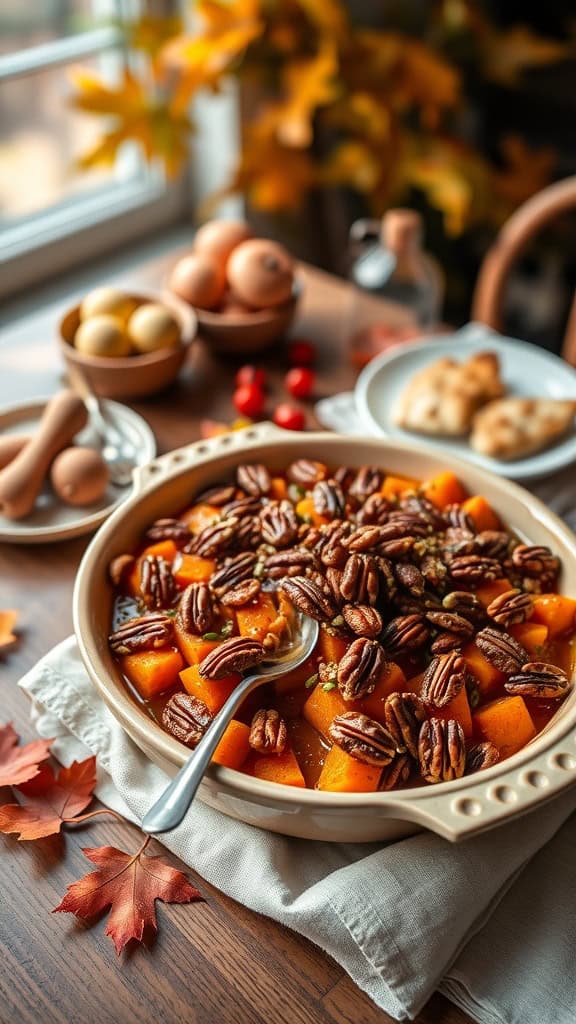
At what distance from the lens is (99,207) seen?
2.39 metres

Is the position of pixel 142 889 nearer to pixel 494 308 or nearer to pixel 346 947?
pixel 346 947

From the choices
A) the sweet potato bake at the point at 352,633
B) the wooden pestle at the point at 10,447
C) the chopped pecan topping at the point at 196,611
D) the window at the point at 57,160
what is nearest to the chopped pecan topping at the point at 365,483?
the sweet potato bake at the point at 352,633

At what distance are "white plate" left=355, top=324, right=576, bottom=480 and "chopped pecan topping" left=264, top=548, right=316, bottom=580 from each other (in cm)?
39

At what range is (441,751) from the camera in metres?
0.86

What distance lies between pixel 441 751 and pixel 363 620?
16 cm

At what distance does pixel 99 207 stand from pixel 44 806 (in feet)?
5.98

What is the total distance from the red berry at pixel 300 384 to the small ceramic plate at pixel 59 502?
26cm

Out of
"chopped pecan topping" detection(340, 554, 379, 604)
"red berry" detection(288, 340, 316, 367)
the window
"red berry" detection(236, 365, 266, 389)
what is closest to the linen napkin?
"chopped pecan topping" detection(340, 554, 379, 604)

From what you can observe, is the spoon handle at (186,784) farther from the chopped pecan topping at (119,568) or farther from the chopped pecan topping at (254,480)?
the chopped pecan topping at (254,480)

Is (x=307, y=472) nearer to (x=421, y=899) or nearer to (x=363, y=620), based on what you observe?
(x=363, y=620)

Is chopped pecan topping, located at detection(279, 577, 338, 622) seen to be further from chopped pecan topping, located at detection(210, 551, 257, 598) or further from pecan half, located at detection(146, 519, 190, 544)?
pecan half, located at detection(146, 519, 190, 544)

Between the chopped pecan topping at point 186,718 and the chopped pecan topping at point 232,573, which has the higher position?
the chopped pecan topping at point 232,573

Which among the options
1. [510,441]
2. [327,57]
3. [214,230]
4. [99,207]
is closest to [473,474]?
[510,441]

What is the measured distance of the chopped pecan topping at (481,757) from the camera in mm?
873
